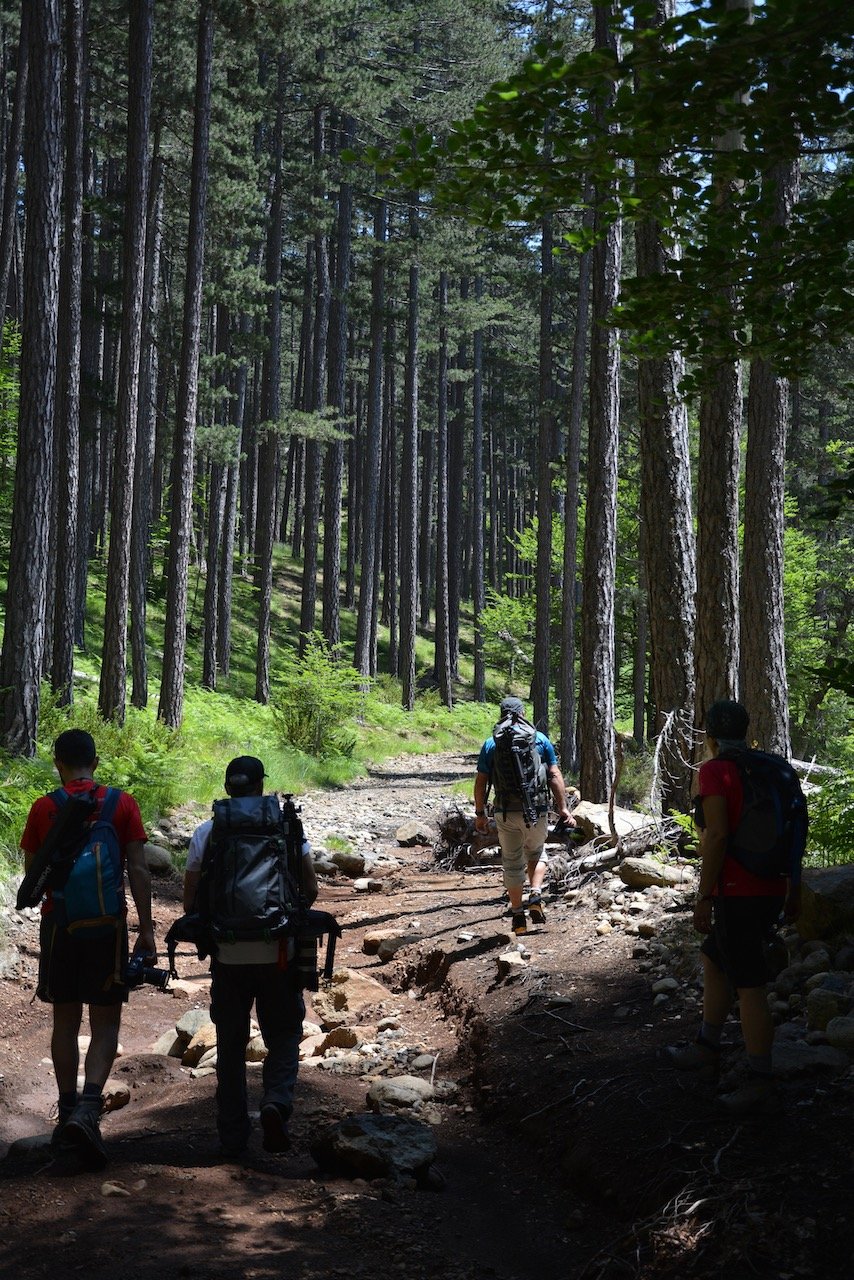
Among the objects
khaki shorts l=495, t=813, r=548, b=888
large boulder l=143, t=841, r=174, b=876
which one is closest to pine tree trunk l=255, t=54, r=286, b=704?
large boulder l=143, t=841, r=174, b=876

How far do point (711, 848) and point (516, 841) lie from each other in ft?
13.6

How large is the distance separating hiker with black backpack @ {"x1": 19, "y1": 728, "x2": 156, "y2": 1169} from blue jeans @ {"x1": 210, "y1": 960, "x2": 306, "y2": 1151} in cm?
41

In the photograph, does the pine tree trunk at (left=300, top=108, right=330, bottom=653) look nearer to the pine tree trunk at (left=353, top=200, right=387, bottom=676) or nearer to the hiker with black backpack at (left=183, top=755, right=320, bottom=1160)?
the pine tree trunk at (left=353, top=200, right=387, bottom=676)

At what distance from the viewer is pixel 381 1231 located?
14.1ft

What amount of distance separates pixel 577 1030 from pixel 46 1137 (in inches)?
114

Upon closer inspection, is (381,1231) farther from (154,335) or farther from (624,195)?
(154,335)

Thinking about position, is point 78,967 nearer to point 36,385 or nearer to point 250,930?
point 250,930

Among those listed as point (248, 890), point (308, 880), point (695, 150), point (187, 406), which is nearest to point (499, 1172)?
point (308, 880)

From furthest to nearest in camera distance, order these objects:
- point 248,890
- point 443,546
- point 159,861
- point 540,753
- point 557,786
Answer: point 443,546 → point 159,861 → point 557,786 → point 540,753 → point 248,890

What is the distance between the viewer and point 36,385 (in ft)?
39.5

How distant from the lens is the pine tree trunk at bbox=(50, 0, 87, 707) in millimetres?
16656

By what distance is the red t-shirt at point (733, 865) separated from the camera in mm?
4789

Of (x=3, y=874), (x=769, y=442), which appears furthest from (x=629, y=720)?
(x=3, y=874)

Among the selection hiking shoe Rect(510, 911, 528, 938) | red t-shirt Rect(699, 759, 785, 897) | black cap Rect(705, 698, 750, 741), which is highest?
black cap Rect(705, 698, 750, 741)
